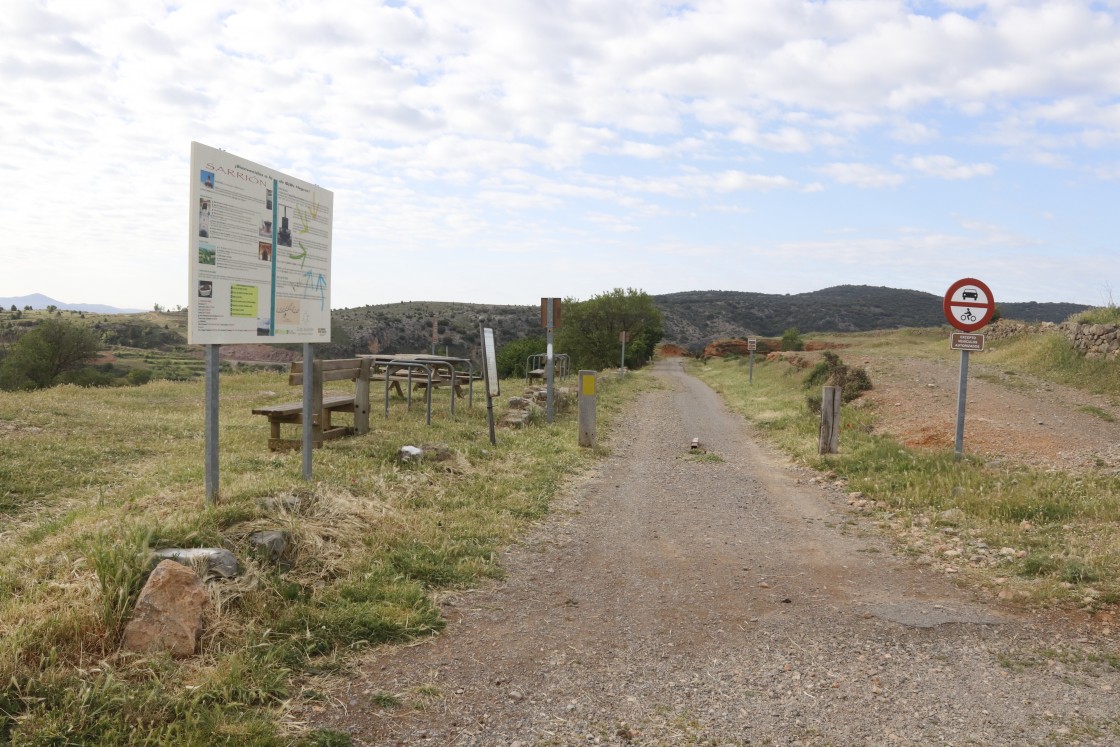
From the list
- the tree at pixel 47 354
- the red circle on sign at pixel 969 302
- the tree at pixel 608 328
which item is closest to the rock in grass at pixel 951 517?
the red circle on sign at pixel 969 302

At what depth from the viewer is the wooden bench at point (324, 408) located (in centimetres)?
870

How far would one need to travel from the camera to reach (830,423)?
999 centimetres

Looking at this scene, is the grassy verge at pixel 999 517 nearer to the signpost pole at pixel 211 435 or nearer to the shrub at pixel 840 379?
the signpost pole at pixel 211 435

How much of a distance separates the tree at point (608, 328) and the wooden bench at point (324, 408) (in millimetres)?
38657

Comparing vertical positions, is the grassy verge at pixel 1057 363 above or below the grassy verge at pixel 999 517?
above

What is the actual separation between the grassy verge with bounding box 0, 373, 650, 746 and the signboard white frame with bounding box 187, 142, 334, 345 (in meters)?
1.17

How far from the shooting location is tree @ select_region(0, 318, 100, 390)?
31.5 meters

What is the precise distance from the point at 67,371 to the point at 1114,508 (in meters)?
37.5

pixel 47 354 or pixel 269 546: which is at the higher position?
pixel 269 546

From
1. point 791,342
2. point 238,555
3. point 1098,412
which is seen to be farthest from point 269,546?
point 791,342

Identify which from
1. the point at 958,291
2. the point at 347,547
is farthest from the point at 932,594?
the point at 958,291

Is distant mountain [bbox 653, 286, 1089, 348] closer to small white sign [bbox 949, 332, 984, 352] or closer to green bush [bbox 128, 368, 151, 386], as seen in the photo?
green bush [bbox 128, 368, 151, 386]

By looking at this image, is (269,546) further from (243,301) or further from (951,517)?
(951,517)

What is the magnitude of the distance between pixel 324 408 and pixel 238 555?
191 inches
